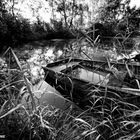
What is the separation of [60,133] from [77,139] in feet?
0.62

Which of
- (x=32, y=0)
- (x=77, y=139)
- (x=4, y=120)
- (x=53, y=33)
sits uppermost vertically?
(x=32, y=0)

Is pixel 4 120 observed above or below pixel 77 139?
above

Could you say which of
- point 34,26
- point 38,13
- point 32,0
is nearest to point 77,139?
point 34,26

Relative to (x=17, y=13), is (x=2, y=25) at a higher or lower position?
lower

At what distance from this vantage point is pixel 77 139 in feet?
3.47

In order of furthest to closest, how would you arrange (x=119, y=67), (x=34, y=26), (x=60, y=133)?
(x=34, y=26) < (x=119, y=67) < (x=60, y=133)

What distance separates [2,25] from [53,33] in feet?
23.7

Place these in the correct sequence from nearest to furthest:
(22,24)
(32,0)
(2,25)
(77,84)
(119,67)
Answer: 1. (77,84)
2. (119,67)
3. (2,25)
4. (22,24)
5. (32,0)

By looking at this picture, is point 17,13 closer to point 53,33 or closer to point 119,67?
point 53,33

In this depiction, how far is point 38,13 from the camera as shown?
16.6 meters

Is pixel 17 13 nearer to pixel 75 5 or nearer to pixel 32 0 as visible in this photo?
pixel 32 0

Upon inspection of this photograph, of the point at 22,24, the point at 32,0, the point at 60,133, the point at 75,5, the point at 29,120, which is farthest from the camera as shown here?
the point at 75,5

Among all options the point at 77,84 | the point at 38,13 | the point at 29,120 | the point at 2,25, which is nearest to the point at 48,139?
the point at 29,120

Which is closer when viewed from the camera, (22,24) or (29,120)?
(29,120)
